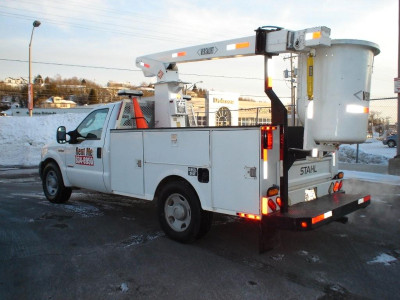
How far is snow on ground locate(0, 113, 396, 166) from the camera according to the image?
1582 cm

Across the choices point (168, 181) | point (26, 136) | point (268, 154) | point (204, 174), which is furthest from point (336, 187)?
point (26, 136)

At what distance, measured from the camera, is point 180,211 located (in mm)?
5188

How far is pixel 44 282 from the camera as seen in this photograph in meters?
3.98

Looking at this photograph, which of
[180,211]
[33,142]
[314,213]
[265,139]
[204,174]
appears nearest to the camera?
[265,139]

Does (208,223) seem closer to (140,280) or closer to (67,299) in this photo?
(140,280)

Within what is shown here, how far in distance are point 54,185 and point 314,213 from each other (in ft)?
18.7

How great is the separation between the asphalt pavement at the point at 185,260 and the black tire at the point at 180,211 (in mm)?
176

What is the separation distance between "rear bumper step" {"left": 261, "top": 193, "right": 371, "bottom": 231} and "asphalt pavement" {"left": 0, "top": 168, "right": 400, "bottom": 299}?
54cm

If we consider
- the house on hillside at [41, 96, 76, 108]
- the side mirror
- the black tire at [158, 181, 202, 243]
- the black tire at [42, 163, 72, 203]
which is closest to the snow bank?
the black tire at [42, 163, 72, 203]

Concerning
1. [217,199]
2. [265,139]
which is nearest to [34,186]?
[217,199]

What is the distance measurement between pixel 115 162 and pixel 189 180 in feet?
5.78

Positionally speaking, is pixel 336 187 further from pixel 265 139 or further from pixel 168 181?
pixel 168 181

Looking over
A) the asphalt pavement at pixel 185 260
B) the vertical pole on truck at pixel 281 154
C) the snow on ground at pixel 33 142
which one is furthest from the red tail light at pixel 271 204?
the snow on ground at pixel 33 142

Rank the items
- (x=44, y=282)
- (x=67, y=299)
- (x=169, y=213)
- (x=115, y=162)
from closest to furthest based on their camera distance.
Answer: (x=67, y=299), (x=44, y=282), (x=169, y=213), (x=115, y=162)
